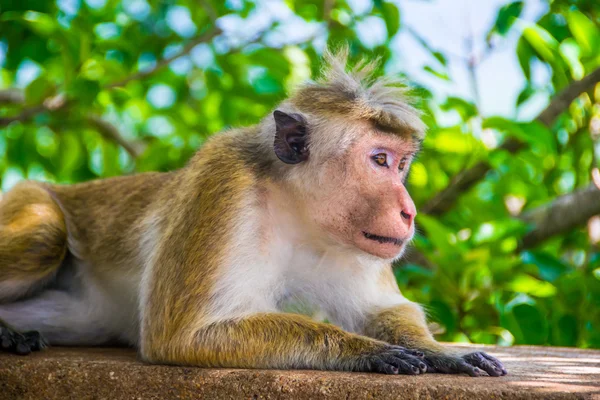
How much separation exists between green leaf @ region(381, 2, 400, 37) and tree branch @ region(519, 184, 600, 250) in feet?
6.63

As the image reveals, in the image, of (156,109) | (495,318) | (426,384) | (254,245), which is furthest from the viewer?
(156,109)

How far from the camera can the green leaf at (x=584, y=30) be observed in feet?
20.7

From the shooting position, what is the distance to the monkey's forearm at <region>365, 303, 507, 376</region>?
3916 mm

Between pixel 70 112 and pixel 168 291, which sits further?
pixel 70 112

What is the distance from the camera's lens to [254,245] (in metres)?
4.33

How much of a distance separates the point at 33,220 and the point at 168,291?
54.4 inches

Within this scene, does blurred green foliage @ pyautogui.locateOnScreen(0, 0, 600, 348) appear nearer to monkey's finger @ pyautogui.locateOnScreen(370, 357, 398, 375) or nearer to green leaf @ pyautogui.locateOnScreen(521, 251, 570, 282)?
green leaf @ pyautogui.locateOnScreen(521, 251, 570, 282)

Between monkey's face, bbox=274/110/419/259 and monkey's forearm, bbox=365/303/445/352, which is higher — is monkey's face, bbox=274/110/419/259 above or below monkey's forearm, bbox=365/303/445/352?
above

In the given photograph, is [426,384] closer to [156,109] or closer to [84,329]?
[84,329]

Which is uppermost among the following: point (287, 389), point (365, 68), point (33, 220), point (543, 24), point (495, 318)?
point (543, 24)

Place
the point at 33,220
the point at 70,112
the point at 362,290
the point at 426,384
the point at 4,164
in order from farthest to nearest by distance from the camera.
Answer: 1. the point at 4,164
2. the point at 70,112
3. the point at 33,220
4. the point at 362,290
5. the point at 426,384

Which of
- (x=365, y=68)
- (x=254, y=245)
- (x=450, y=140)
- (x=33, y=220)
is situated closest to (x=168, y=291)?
(x=254, y=245)

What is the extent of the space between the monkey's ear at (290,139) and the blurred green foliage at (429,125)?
4.09 feet

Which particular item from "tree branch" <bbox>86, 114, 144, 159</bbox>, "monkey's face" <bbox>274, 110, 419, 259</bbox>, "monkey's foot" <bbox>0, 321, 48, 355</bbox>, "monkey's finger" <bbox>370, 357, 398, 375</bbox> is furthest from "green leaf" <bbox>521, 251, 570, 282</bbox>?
"tree branch" <bbox>86, 114, 144, 159</bbox>
